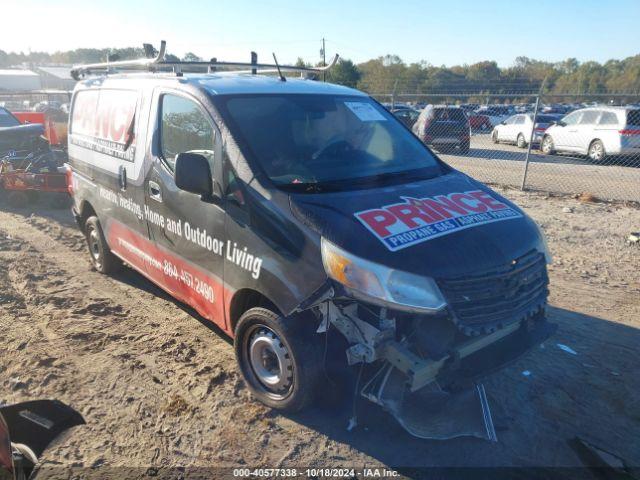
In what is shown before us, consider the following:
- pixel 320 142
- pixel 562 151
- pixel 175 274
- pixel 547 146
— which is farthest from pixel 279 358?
pixel 547 146

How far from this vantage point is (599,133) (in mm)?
15836

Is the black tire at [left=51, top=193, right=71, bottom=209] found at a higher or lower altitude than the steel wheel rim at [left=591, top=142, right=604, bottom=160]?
lower

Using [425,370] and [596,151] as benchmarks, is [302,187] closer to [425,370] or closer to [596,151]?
[425,370]

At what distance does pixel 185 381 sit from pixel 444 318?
2039 mm

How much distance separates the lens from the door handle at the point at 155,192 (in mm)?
3986

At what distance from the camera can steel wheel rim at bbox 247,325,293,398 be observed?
124 inches

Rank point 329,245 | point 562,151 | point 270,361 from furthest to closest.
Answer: point 562,151 → point 270,361 → point 329,245

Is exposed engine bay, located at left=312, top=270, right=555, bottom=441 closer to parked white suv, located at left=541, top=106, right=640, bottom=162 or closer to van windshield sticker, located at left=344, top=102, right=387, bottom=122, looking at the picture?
van windshield sticker, located at left=344, top=102, right=387, bottom=122

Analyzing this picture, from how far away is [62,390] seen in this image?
11.7ft

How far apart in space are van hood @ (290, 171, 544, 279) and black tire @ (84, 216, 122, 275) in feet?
11.0

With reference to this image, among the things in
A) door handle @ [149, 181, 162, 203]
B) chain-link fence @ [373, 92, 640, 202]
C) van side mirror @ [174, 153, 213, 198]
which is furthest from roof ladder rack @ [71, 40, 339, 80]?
chain-link fence @ [373, 92, 640, 202]

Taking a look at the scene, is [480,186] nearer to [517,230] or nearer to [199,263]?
[517,230]

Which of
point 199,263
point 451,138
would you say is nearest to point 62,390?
point 199,263

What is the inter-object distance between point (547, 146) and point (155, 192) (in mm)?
18088
